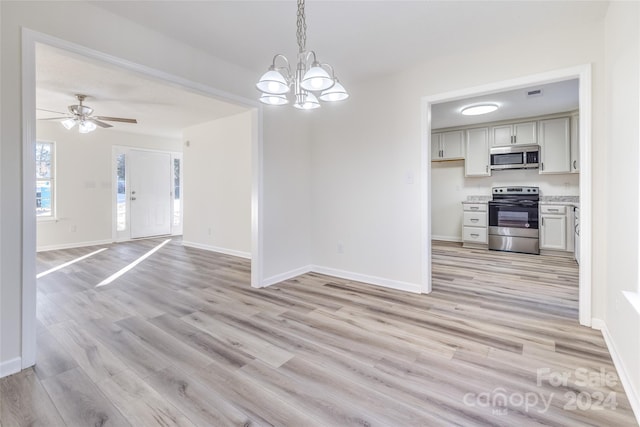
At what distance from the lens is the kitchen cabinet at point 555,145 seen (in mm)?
5227

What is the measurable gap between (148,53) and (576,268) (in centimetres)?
566

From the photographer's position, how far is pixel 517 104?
186 inches

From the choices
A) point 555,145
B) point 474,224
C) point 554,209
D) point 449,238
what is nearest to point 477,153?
point 555,145

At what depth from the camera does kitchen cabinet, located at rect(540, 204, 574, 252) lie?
5.07 metres

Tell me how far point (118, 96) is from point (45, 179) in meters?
2.87

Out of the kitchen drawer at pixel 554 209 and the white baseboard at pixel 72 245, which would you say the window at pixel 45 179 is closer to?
the white baseboard at pixel 72 245

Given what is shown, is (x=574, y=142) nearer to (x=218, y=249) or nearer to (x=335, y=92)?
(x=335, y=92)

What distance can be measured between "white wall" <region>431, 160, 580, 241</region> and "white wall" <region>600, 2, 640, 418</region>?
13.0 ft

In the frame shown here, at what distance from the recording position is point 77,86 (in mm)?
3879

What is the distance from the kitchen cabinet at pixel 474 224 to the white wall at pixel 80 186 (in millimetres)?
7300

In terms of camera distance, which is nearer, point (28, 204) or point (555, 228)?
point (28, 204)

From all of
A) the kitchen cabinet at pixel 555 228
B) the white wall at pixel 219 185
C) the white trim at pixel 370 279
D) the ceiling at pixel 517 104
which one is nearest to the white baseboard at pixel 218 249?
the white wall at pixel 219 185

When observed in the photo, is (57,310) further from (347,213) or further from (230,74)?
(347,213)

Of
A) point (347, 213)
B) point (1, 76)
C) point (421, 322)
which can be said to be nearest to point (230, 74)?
point (1, 76)
